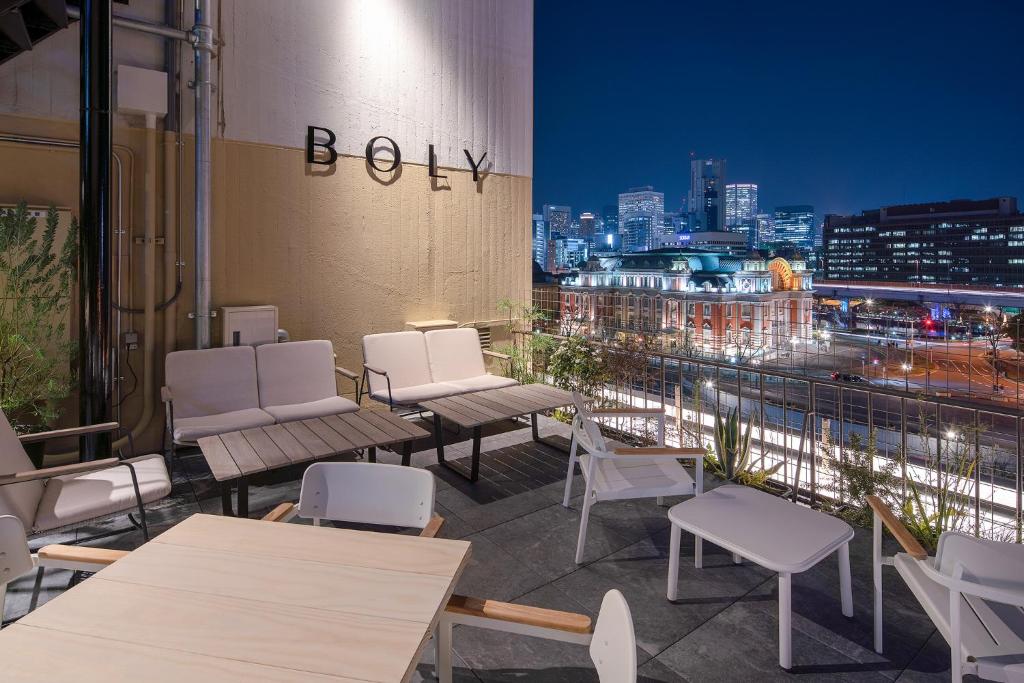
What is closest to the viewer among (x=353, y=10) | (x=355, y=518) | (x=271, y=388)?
(x=355, y=518)

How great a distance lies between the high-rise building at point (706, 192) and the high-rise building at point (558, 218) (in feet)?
68.7

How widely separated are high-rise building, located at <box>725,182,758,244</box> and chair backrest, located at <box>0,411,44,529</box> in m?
77.9

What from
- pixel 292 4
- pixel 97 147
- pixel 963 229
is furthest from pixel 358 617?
pixel 963 229

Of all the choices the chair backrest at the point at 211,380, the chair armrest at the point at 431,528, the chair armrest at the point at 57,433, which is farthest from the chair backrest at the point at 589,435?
the chair backrest at the point at 211,380

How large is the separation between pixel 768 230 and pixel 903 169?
916 inches

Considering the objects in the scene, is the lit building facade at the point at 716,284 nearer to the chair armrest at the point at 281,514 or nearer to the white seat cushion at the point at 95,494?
the white seat cushion at the point at 95,494

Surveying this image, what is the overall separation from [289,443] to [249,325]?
1.95 metres

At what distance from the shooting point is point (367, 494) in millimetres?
2012

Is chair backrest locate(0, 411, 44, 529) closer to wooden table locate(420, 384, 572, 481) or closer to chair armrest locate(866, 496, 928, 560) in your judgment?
wooden table locate(420, 384, 572, 481)

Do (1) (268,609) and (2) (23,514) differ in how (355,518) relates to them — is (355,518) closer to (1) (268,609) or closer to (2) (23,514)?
(1) (268,609)

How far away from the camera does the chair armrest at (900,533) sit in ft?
5.84

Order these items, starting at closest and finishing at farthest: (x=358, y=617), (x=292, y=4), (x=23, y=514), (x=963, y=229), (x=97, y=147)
Answer: (x=358, y=617) → (x=23, y=514) → (x=97, y=147) → (x=292, y=4) → (x=963, y=229)

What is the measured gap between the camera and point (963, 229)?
57.7ft

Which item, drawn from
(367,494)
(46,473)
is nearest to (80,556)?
(367,494)
